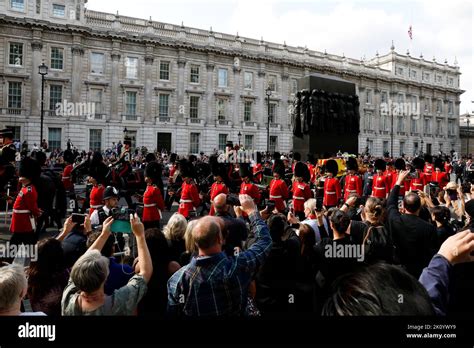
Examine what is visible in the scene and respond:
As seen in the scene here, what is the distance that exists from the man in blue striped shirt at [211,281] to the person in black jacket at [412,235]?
240cm

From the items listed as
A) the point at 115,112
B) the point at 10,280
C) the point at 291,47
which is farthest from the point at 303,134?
the point at 291,47

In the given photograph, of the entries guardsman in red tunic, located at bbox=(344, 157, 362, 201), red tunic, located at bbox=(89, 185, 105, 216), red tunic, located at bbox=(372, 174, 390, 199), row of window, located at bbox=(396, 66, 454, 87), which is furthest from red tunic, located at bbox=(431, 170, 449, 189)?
row of window, located at bbox=(396, 66, 454, 87)

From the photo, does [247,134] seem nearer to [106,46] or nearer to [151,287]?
[106,46]

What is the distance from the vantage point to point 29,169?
25.6 ft

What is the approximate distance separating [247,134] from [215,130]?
4.22m

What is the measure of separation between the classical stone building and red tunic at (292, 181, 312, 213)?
30.4 meters

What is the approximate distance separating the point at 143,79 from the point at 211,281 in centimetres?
3986

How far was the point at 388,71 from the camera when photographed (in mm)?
60406

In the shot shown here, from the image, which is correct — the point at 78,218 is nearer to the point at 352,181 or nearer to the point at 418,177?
the point at 352,181

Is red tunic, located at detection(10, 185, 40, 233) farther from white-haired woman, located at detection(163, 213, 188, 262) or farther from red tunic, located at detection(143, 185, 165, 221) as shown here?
white-haired woman, located at detection(163, 213, 188, 262)

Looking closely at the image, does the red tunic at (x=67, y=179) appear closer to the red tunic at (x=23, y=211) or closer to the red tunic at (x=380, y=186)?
the red tunic at (x=23, y=211)

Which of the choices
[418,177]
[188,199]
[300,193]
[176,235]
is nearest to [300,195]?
[300,193]

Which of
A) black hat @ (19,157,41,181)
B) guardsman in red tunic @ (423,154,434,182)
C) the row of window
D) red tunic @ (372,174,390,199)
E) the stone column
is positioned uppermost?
the row of window

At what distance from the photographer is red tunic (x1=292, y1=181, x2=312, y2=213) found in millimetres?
11000
